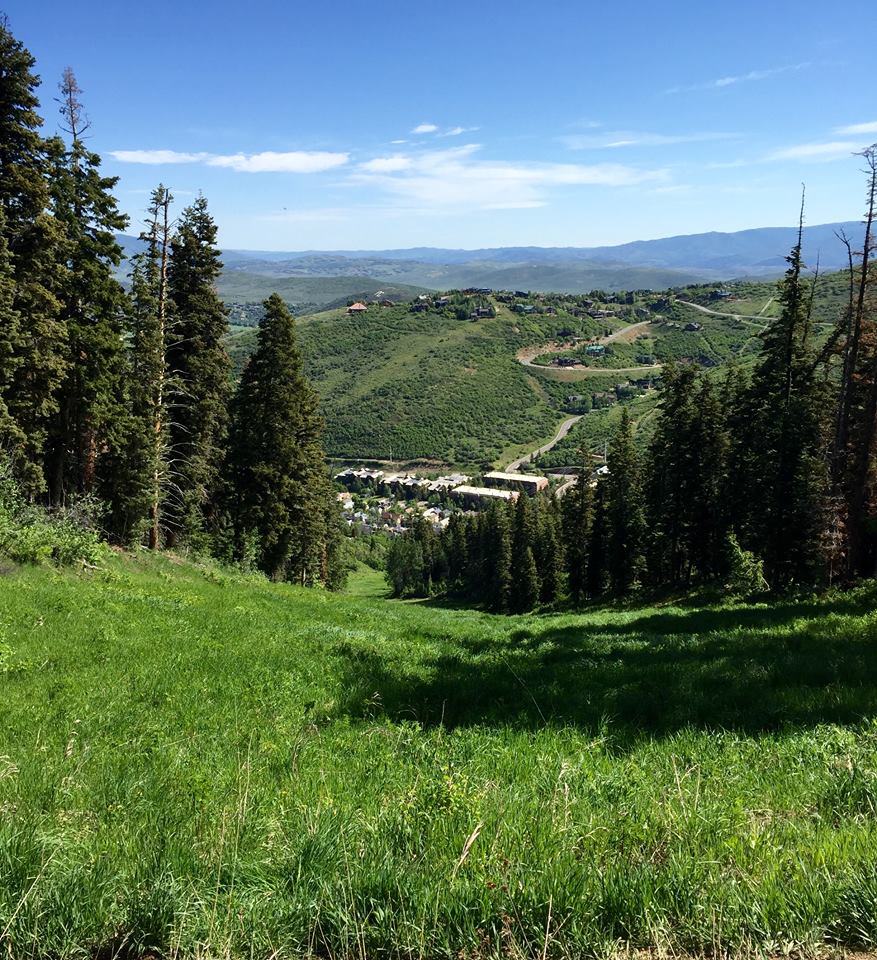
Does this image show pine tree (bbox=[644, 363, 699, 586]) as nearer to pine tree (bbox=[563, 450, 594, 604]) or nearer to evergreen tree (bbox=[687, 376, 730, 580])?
evergreen tree (bbox=[687, 376, 730, 580])

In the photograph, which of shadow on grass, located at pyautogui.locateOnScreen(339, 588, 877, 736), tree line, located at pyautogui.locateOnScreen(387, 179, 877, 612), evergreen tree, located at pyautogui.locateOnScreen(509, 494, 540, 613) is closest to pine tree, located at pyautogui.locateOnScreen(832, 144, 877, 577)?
tree line, located at pyautogui.locateOnScreen(387, 179, 877, 612)

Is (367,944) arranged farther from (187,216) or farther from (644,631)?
(187,216)

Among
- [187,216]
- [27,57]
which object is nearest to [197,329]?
[187,216]

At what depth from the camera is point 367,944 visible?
8.53ft

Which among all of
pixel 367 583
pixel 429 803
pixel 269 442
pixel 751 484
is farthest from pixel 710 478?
pixel 367 583

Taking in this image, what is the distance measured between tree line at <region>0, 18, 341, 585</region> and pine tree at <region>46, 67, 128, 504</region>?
0.06 m

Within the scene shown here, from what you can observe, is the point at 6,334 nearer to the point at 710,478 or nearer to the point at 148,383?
the point at 148,383

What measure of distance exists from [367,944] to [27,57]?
2879cm

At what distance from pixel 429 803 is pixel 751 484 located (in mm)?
38504

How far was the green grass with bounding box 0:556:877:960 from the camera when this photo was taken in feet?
8.65

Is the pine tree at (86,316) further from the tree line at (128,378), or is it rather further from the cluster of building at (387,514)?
the cluster of building at (387,514)

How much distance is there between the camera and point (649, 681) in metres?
8.94

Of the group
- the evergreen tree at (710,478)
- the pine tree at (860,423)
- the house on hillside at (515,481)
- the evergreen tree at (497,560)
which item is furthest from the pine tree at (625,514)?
the house on hillside at (515,481)

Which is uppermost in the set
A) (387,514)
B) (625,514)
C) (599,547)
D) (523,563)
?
(625,514)
